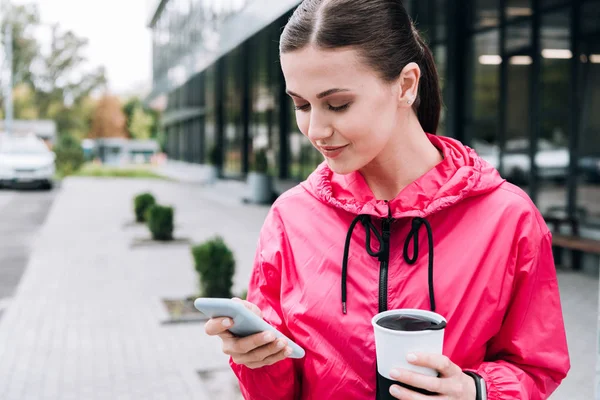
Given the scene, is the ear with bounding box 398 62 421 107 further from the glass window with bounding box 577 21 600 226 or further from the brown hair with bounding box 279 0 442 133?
the glass window with bounding box 577 21 600 226

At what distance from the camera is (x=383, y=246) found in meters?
1.65

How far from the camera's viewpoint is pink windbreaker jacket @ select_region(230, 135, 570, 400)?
5.24 feet

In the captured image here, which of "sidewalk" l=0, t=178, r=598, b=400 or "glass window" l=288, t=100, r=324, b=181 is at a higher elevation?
"glass window" l=288, t=100, r=324, b=181

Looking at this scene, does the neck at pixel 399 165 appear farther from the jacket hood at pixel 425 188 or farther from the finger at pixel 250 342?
the finger at pixel 250 342

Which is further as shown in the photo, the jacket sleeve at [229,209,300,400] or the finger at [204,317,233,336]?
the jacket sleeve at [229,209,300,400]

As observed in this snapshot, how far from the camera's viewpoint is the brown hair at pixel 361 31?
5.14 feet

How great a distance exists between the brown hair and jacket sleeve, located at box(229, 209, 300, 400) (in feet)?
1.65

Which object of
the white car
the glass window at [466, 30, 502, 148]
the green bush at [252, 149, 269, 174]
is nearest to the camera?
the glass window at [466, 30, 502, 148]

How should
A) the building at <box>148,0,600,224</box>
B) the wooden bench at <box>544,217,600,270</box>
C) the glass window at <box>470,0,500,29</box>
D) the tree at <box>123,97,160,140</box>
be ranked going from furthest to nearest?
1. the tree at <box>123,97,160,140</box>
2. the glass window at <box>470,0,500,29</box>
3. the building at <box>148,0,600,224</box>
4. the wooden bench at <box>544,217,600,270</box>

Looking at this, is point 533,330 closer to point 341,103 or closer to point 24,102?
point 341,103

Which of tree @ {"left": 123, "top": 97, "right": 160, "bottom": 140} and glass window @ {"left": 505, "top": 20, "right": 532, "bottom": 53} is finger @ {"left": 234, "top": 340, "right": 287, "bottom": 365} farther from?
tree @ {"left": 123, "top": 97, "right": 160, "bottom": 140}

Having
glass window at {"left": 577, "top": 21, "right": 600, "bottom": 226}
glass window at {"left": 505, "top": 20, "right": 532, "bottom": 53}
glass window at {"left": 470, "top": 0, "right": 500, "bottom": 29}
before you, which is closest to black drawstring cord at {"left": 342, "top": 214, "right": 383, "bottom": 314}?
glass window at {"left": 577, "top": 21, "right": 600, "bottom": 226}

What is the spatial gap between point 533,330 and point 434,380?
363mm

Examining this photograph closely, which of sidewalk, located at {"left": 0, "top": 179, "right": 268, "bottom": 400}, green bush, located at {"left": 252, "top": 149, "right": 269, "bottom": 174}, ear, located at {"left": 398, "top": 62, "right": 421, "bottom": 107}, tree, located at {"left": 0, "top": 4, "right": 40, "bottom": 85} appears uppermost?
tree, located at {"left": 0, "top": 4, "right": 40, "bottom": 85}
